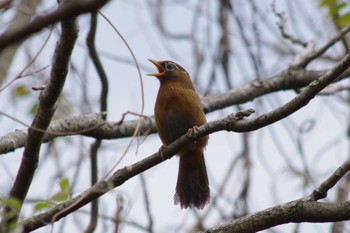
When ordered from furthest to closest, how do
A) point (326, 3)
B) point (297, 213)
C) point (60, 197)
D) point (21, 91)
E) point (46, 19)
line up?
point (21, 91)
point (326, 3)
point (297, 213)
point (60, 197)
point (46, 19)

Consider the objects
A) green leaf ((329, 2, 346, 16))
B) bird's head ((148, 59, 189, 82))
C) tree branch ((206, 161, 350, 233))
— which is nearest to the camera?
tree branch ((206, 161, 350, 233))

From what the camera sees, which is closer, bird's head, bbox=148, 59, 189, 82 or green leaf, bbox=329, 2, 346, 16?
green leaf, bbox=329, 2, 346, 16

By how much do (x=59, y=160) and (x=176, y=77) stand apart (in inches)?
86.9

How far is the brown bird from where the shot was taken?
465 centimetres

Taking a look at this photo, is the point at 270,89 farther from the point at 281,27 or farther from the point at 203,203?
the point at 203,203

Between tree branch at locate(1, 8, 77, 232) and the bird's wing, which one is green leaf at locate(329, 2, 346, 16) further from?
tree branch at locate(1, 8, 77, 232)

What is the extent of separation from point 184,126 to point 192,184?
22.2 inches

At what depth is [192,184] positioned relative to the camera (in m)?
4.95

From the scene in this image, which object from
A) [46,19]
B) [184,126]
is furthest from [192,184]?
[46,19]

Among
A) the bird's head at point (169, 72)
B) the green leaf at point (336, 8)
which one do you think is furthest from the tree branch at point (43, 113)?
the bird's head at point (169, 72)

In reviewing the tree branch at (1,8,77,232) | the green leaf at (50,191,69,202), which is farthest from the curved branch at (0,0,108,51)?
the green leaf at (50,191,69,202)

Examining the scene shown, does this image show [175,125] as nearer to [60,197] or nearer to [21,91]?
[21,91]

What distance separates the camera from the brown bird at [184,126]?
183 inches

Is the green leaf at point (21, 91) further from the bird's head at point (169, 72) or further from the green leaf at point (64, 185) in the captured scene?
the green leaf at point (64, 185)
